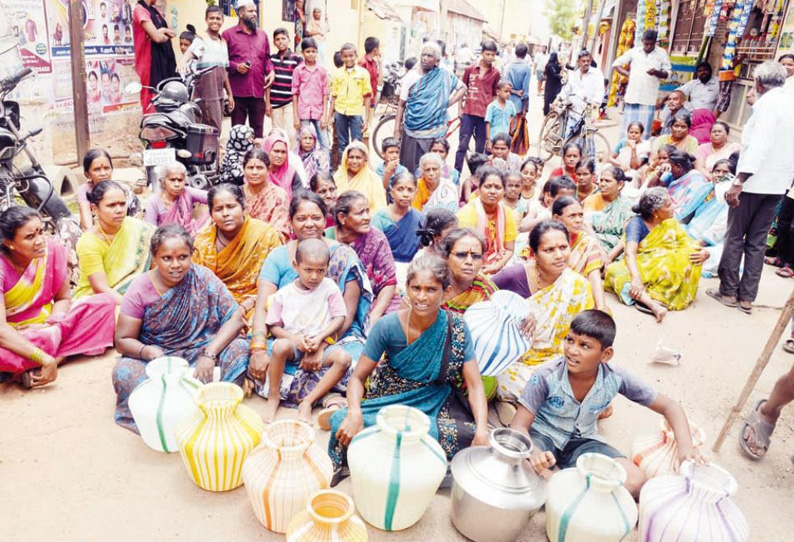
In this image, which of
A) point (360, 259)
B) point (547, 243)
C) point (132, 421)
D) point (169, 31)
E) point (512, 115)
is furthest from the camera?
point (512, 115)

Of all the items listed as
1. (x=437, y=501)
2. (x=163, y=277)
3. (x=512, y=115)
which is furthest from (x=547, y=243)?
(x=512, y=115)

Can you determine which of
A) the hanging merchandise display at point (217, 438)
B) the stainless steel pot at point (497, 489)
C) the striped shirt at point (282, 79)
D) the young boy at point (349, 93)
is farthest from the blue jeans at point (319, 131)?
the stainless steel pot at point (497, 489)

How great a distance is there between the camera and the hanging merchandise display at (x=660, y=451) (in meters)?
2.46

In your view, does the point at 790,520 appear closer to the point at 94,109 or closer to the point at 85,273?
the point at 85,273

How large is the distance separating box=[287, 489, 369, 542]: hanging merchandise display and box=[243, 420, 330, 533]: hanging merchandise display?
126 mm

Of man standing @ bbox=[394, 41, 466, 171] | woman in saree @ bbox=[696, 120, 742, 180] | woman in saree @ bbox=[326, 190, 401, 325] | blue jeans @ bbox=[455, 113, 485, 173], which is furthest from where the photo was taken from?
blue jeans @ bbox=[455, 113, 485, 173]

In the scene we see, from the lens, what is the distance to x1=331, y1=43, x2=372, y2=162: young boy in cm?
739

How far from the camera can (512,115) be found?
7.56m

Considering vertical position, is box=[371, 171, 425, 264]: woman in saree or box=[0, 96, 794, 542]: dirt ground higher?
box=[371, 171, 425, 264]: woman in saree

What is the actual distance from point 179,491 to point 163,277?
41.3 inches

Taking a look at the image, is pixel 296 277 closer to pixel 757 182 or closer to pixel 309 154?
pixel 309 154

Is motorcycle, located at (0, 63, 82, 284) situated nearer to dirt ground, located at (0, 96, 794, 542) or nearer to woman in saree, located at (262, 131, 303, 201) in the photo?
dirt ground, located at (0, 96, 794, 542)

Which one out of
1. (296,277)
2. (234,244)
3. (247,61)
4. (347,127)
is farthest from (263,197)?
(347,127)

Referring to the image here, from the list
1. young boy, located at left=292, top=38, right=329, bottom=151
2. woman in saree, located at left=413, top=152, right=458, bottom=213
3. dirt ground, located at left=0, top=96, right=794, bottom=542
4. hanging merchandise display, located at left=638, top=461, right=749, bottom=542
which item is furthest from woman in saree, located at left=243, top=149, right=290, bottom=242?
hanging merchandise display, located at left=638, top=461, right=749, bottom=542
